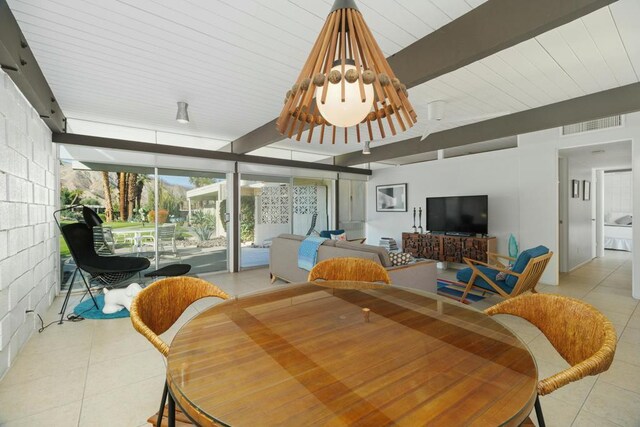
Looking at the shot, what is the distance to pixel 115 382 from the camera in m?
2.00

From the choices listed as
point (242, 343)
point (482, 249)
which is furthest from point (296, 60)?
point (482, 249)

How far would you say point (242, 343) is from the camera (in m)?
0.99

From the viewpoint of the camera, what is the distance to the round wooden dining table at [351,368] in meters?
0.64

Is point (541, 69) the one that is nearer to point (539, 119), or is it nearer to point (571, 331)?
point (539, 119)

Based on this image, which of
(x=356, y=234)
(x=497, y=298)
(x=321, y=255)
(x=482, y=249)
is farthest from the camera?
(x=356, y=234)

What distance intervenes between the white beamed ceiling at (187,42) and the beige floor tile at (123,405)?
251 cm

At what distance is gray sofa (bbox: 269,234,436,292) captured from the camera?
3.06m

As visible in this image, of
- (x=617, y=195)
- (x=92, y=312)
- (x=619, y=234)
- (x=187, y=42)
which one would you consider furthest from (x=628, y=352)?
(x=617, y=195)

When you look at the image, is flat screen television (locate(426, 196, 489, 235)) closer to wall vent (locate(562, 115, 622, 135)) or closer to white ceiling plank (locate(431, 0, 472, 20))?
wall vent (locate(562, 115, 622, 135))

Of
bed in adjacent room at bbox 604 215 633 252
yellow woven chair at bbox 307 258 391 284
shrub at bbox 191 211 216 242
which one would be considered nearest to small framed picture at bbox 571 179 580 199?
bed in adjacent room at bbox 604 215 633 252

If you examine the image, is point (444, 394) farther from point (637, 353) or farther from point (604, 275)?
point (604, 275)

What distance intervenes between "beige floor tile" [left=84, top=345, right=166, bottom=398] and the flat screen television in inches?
205

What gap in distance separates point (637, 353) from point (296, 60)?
378 centimetres

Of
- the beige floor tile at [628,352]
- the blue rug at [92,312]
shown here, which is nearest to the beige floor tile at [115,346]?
the blue rug at [92,312]
